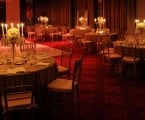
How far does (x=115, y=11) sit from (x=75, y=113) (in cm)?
924

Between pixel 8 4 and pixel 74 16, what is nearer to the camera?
pixel 8 4

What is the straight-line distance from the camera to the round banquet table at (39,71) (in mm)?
4246

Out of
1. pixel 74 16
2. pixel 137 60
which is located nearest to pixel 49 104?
pixel 137 60

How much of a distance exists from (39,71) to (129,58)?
3.25m

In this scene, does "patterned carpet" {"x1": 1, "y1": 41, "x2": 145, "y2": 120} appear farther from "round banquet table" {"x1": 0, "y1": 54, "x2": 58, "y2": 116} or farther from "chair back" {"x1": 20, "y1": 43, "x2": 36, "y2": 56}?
"chair back" {"x1": 20, "y1": 43, "x2": 36, "y2": 56}

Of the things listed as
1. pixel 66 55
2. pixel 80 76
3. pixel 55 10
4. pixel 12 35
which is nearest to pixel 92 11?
pixel 55 10

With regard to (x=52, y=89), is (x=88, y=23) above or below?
above

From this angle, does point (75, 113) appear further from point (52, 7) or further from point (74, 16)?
point (52, 7)

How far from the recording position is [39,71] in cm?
426

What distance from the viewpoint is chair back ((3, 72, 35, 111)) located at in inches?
147

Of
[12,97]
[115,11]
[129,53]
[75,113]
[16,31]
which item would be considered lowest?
[75,113]

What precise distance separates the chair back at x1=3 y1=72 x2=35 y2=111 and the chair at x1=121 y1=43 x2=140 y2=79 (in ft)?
10.9

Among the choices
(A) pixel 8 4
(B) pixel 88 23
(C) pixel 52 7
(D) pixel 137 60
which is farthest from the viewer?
(C) pixel 52 7

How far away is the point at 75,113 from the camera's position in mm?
4793
